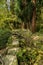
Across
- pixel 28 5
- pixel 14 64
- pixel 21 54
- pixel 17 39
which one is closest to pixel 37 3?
pixel 28 5

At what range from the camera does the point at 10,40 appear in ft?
19.1

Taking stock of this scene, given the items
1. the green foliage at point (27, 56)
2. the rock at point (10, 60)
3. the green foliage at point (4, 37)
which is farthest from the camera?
the green foliage at point (4, 37)

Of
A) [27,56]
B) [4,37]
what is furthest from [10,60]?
[4,37]

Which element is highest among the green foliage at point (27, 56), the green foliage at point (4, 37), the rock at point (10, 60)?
the green foliage at point (4, 37)

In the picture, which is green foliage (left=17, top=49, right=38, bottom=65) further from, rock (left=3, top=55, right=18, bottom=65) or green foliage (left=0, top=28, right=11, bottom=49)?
green foliage (left=0, top=28, right=11, bottom=49)

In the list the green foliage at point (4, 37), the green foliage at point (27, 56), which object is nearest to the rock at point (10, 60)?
the green foliage at point (27, 56)

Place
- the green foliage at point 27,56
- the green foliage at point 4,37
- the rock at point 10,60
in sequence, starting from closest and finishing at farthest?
the rock at point 10,60, the green foliage at point 27,56, the green foliage at point 4,37

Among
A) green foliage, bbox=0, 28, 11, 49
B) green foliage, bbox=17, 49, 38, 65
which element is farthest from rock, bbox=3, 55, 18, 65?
green foliage, bbox=0, 28, 11, 49

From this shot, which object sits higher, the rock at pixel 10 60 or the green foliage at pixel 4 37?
the green foliage at pixel 4 37

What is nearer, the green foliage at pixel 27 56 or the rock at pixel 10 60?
the rock at pixel 10 60

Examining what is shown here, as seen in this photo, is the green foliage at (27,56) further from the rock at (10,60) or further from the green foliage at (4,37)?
the green foliage at (4,37)

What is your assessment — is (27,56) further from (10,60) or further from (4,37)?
(4,37)

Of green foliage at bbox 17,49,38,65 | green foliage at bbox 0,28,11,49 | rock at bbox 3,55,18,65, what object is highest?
green foliage at bbox 0,28,11,49

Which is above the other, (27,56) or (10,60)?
(10,60)
